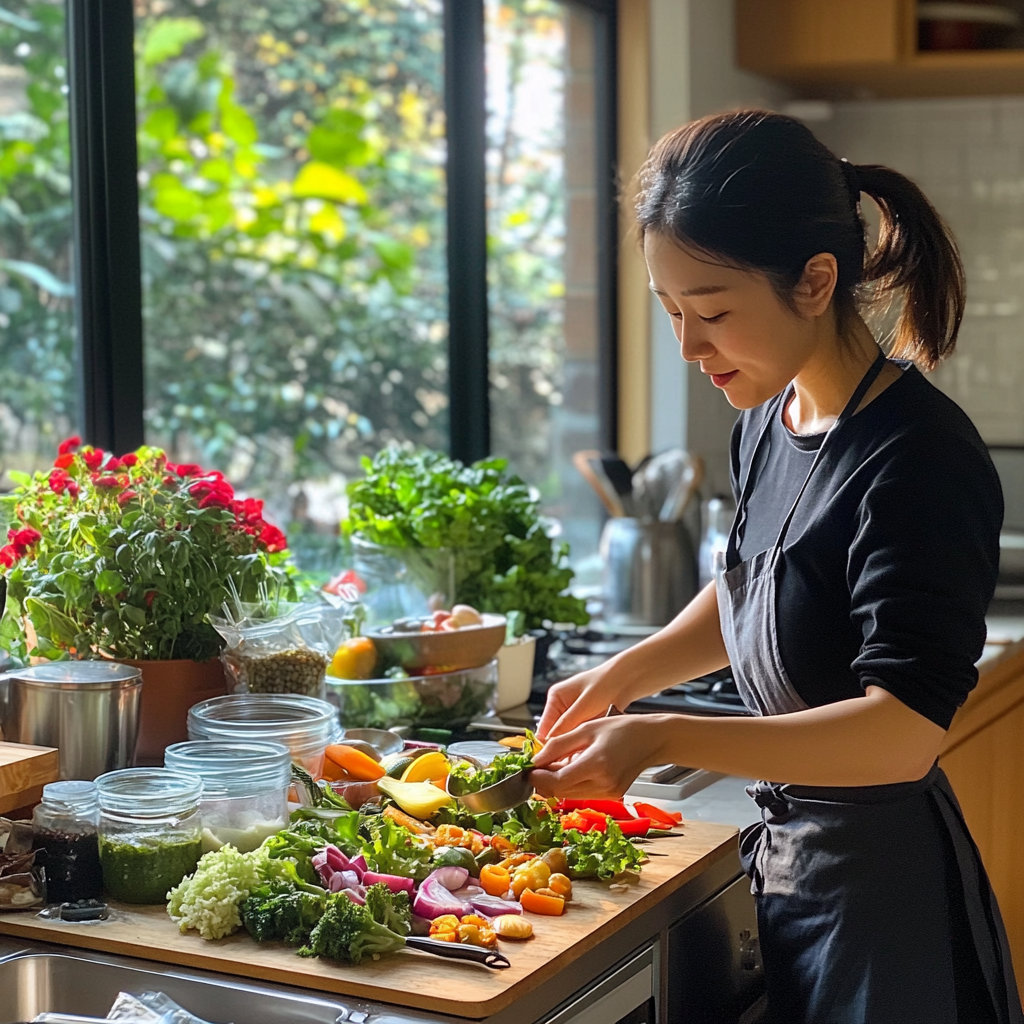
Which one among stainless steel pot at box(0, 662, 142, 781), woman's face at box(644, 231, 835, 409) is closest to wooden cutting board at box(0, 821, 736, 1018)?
stainless steel pot at box(0, 662, 142, 781)

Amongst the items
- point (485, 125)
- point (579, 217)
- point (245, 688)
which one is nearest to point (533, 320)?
point (579, 217)

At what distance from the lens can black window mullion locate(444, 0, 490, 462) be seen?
286 centimetres

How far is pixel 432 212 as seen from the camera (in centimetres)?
408

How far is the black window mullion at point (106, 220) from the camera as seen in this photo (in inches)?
77.2

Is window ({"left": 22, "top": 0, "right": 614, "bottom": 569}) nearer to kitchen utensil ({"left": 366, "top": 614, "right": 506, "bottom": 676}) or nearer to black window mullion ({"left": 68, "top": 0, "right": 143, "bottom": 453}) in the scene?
black window mullion ({"left": 68, "top": 0, "right": 143, "bottom": 453})

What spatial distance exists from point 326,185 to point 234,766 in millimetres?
2920

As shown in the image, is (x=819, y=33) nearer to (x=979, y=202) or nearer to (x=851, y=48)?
(x=851, y=48)

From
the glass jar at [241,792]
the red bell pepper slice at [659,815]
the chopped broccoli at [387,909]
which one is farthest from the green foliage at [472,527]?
the chopped broccoli at [387,909]

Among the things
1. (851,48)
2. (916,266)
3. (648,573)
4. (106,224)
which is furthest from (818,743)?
(851,48)

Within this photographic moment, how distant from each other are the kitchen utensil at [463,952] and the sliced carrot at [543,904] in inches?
4.5

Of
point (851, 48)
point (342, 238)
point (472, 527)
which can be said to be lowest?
point (472, 527)

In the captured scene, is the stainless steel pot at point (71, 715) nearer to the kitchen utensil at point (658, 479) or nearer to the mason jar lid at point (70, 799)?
the mason jar lid at point (70, 799)

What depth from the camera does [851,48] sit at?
10.8 feet

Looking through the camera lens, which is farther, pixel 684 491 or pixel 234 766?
pixel 684 491
